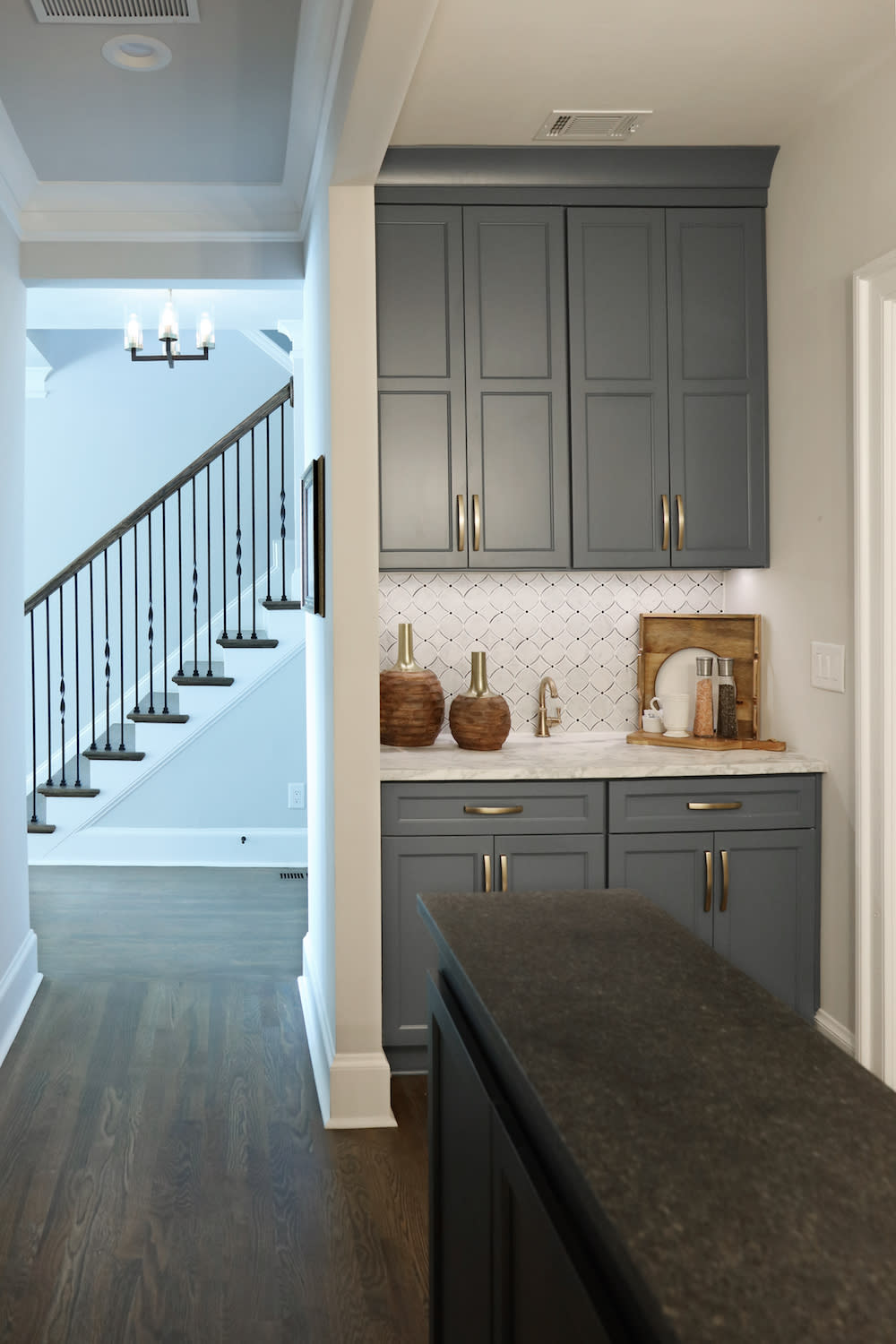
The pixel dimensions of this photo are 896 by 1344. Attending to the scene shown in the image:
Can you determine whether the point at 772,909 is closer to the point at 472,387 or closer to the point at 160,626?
the point at 472,387

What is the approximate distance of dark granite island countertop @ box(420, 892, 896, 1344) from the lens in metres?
0.81

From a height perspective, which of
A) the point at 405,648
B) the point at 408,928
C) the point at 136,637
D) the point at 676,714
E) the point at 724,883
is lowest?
the point at 408,928

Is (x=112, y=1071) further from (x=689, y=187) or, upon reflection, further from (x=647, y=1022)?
(x=689, y=187)

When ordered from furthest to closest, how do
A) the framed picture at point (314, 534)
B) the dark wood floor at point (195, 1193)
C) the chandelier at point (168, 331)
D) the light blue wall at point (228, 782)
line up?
the light blue wall at point (228, 782), the chandelier at point (168, 331), the framed picture at point (314, 534), the dark wood floor at point (195, 1193)

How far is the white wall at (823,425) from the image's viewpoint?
3.32 m

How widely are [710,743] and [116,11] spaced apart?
8.91 ft

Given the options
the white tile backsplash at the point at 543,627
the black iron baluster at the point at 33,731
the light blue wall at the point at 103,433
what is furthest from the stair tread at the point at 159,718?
the white tile backsplash at the point at 543,627

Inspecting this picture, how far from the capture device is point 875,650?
3.24 meters

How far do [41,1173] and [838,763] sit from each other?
8.17ft

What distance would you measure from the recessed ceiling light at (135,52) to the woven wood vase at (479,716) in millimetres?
1968

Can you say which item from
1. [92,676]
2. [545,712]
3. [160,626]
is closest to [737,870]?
[545,712]

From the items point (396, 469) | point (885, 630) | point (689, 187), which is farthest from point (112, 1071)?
point (689, 187)

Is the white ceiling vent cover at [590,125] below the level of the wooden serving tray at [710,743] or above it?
above

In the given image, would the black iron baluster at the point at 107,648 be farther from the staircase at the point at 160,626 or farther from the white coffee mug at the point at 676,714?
the white coffee mug at the point at 676,714
